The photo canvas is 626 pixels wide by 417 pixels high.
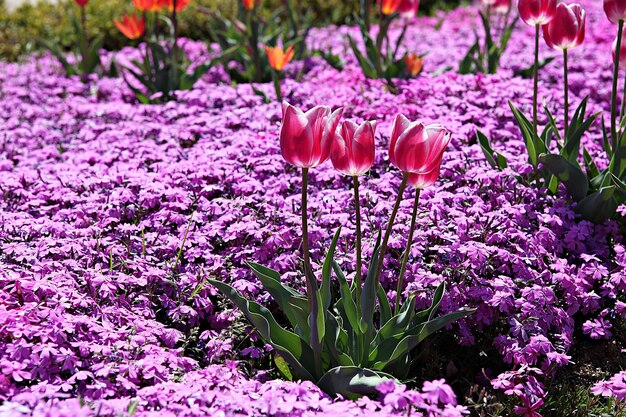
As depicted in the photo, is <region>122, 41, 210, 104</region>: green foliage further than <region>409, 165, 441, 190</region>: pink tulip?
Yes

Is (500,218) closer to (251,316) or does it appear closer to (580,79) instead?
(251,316)

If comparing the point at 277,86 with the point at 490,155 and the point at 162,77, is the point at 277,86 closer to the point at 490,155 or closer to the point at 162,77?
the point at 162,77

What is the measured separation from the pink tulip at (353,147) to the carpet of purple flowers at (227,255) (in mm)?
665

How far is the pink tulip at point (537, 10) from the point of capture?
3.11m

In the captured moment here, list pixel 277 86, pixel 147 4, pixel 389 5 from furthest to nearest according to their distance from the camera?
pixel 389 5 → pixel 147 4 → pixel 277 86

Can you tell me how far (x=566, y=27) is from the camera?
3.17 m

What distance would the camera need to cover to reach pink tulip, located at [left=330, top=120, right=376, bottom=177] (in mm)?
2104

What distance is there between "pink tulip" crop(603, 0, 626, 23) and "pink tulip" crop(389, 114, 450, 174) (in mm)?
1438

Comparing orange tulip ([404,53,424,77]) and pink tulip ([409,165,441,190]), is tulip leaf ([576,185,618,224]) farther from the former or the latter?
orange tulip ([404,53,424,77])

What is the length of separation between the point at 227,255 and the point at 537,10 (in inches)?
67.1

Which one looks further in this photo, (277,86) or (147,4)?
(147,4)

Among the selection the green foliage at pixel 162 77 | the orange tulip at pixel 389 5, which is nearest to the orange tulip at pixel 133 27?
the green foliage at pixel 162 77

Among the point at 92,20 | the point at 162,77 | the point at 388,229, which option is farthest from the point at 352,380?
the point at 92,20

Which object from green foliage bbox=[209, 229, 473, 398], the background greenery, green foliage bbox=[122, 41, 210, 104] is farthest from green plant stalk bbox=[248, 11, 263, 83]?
green foliage bbox=[209, 229, 473, 398]
